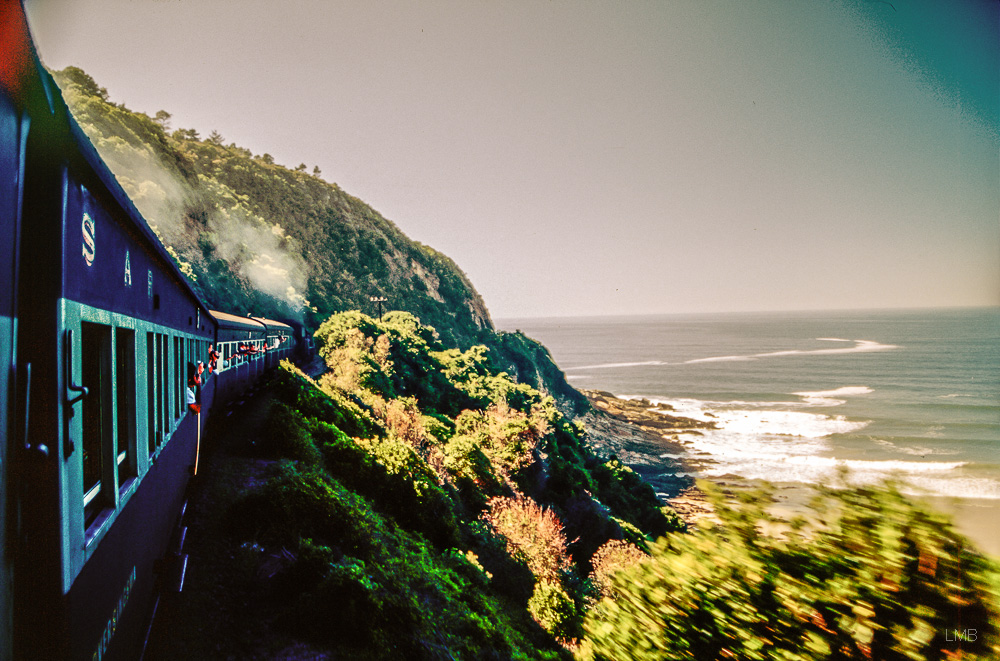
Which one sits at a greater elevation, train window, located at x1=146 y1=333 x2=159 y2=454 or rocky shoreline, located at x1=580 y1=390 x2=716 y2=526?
train window, located at x1=146 y1=333 x2=159 y2=454

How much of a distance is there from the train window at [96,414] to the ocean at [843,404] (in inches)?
220

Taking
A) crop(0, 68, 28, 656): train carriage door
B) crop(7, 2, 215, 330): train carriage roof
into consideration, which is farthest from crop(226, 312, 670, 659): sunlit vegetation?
crop(7, 2, 215, 330): train carriage roof

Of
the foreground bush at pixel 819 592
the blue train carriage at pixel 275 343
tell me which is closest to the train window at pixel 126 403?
the foreground bush at pixel 819 592

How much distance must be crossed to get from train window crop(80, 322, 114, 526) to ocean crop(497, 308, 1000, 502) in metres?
5.59

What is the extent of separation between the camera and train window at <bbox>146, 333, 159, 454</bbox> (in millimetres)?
4398

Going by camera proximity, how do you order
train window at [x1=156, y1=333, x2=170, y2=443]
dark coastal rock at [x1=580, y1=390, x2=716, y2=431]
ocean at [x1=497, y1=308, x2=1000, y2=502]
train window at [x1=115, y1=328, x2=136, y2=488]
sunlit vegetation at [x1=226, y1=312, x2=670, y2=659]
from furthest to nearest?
dark coastal rock at [x1=580, y1=390, x2=716, y2=431] → ocean at [x1=497, y1=308, x2=1000, y2=502] → sunlit vegetation at [x1=226, y1=312, x2=670, y2=659] → train window at [x1=156, y1=333, x2=170, y2=443] → train window at [x1=115, y1=328, x2=136, y2=488]

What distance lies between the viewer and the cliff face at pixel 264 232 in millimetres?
37188

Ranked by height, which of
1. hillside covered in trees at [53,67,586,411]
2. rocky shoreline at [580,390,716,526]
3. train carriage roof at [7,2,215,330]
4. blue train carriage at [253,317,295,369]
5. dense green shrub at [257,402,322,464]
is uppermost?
hillside covered in trees at [53,67,586,411]

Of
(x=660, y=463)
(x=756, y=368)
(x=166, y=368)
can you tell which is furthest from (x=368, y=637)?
(x=756, y=368)

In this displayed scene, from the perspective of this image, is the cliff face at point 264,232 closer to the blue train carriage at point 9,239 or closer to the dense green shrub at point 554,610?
the dense green shrub at point 554,610

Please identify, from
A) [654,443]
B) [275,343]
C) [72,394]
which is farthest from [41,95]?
[654,443]

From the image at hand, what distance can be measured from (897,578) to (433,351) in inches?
1784

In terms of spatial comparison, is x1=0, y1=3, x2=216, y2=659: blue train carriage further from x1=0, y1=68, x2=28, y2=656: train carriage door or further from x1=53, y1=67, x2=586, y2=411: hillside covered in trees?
x1=53, y1=67, x2=586, y2=411: hillside covered in trees

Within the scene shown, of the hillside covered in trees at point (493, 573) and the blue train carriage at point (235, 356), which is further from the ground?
the blue train carriage at point (235, 356)
